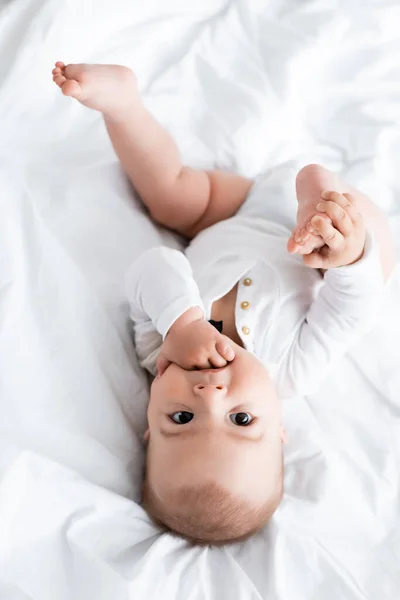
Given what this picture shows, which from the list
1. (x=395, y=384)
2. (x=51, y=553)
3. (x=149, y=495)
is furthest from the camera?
(x=395, y=384)

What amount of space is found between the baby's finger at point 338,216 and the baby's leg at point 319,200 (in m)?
0.03

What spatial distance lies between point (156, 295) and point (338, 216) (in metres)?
0.28

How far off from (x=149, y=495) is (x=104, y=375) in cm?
Result: 18

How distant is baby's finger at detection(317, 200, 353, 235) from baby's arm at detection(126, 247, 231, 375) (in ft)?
0.72

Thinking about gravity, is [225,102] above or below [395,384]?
above

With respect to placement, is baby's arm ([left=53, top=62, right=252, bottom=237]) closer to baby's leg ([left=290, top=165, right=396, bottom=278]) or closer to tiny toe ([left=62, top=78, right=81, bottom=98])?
tiny toe ([left=62, top=78, right=81, bottom=98])

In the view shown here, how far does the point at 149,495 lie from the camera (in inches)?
38.6

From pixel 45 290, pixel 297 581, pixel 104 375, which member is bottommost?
pixel 297 581

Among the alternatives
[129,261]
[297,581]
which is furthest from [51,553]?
[129,261]

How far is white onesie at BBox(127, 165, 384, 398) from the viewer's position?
1016 mm

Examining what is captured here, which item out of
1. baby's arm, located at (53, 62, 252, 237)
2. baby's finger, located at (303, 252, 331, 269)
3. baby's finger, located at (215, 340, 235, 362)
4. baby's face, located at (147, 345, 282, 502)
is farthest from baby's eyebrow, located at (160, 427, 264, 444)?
baby's arm, located at (53, 62, 252, 237)

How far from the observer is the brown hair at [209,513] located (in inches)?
35.4

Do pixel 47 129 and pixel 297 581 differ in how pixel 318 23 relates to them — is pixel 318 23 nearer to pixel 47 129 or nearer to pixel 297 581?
pixel 47 129

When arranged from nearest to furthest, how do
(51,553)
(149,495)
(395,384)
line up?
(51,553)
(149,495)
(395,384)
